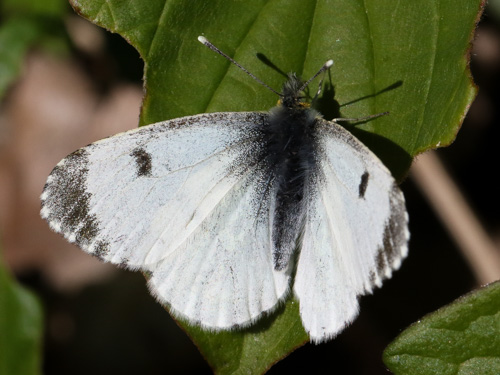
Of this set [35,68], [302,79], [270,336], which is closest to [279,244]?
[270,336]

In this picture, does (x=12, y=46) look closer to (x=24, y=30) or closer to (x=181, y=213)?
(x=24, y=30)

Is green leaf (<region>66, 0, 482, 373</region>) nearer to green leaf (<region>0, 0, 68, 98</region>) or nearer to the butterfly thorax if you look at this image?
the butterfly thorax

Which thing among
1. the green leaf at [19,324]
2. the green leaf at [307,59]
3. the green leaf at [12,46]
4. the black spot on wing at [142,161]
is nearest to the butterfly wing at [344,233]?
the green leaf at [307,59]

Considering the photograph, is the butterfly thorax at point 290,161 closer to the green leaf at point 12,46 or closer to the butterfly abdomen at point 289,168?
the butterfly abdomen at point 289,168

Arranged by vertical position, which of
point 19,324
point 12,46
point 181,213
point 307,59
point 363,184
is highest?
point 307,59

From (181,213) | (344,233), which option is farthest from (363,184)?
(181,213)

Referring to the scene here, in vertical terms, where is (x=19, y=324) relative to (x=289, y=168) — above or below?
below
